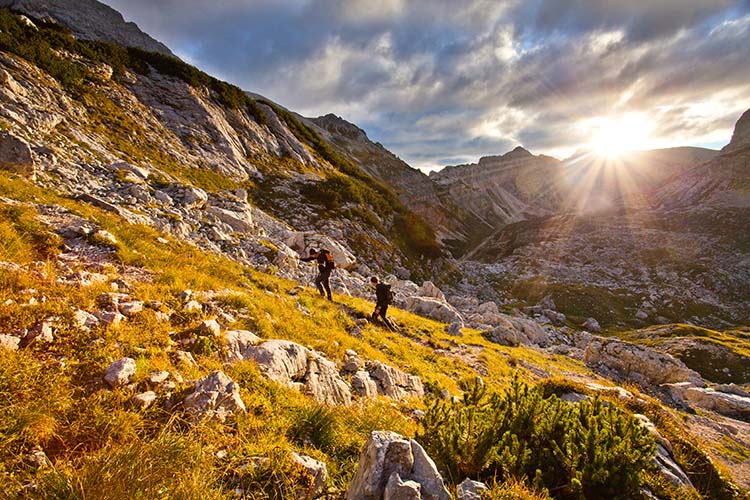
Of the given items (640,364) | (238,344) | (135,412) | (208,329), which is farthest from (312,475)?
(640,364)

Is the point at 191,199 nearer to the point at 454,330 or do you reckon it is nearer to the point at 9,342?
the point at 9,342

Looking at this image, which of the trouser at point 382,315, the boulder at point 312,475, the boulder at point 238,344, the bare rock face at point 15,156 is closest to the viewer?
the boulder at point 312,475

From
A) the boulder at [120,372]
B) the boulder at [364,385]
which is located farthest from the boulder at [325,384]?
the boulder at [120,372]

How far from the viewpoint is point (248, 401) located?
15.3 feet

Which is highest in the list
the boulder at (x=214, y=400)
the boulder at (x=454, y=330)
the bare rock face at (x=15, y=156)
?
the bare rock face at (x=15, y=156)

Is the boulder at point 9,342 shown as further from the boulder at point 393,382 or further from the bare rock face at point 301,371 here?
the boulder at point 393,382

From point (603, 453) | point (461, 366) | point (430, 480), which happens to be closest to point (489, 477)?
point (430, 480)

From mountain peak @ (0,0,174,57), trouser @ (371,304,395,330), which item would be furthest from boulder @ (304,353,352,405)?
mountain peak @ (0,0,174,57)

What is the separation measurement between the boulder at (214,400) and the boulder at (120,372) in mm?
889

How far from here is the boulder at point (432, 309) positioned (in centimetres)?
2489

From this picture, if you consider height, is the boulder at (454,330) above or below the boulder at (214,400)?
below

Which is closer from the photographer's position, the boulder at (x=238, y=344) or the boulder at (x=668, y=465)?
the boulder at (x=668, y=465)

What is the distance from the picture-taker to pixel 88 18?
89.9 metres

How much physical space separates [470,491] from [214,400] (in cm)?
338
